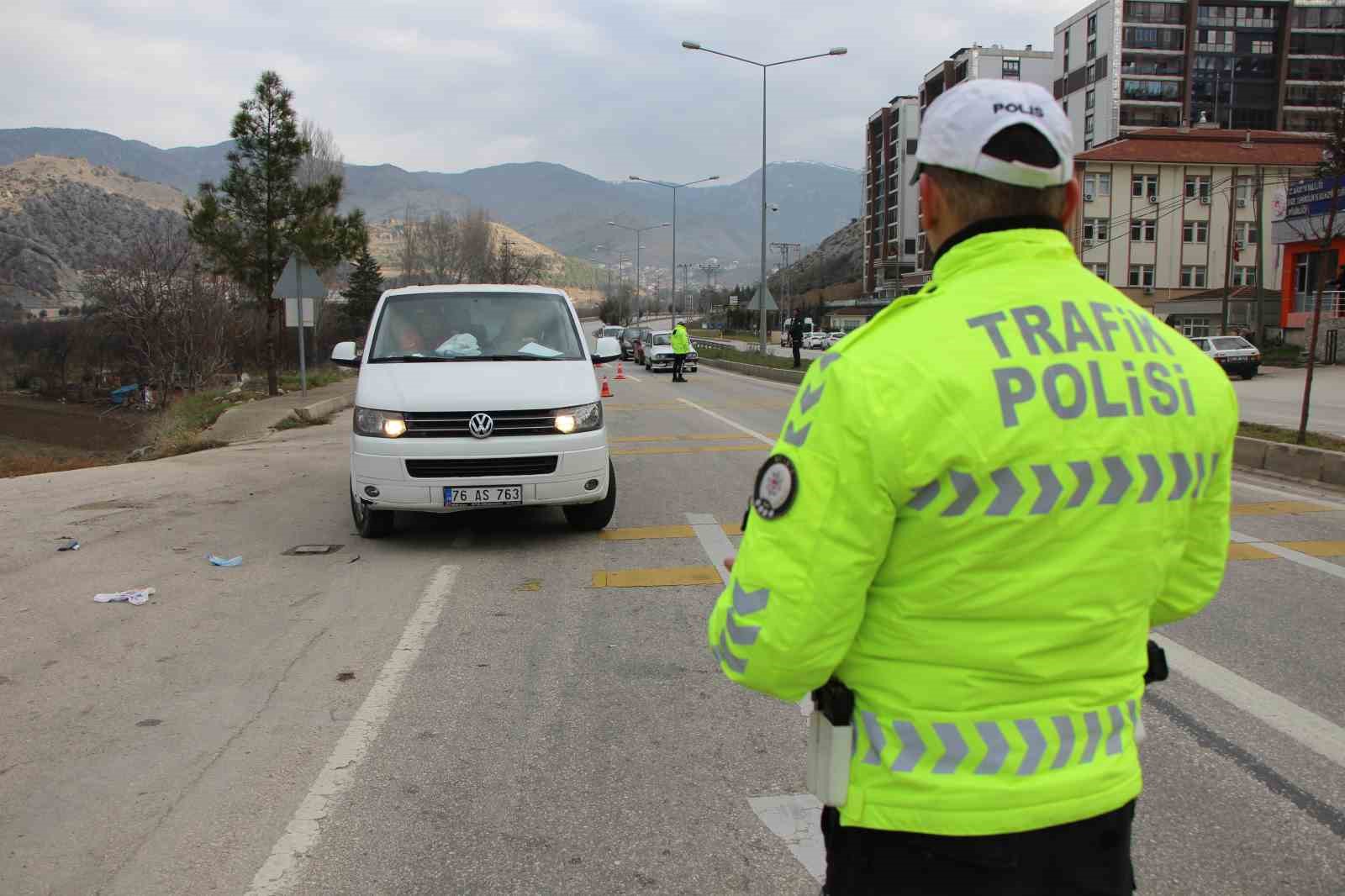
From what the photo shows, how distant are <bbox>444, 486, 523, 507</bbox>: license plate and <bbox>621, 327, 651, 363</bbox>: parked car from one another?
131 ft

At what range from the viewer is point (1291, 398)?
88.4 ft

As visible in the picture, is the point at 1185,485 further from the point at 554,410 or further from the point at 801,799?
the point at 554,410

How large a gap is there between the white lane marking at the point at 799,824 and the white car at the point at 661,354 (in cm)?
3431

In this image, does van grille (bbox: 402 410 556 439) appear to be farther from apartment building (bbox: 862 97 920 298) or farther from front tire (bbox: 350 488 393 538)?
apartment building (bbox: 862 97 920 298)

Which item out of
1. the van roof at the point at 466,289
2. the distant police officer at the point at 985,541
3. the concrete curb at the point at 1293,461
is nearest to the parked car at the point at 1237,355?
the concrete curb at the point at 1293,461

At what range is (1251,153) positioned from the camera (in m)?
77.8

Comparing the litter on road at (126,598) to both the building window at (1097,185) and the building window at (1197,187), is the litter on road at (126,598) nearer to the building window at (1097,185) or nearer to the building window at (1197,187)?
the building window at (1097,185)

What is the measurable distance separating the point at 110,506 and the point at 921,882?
10.1 m

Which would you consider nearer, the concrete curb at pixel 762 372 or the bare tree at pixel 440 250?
the concrete curb at pixel 762 372

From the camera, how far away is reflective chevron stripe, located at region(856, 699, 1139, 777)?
1561mm

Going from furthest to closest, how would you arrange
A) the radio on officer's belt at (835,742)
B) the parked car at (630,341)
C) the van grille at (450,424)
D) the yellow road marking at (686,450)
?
the parked car at (630,341)
the yellow road marking at (686,450)
the van grille at (450,424)
the radio on officer's belt at (835,742)

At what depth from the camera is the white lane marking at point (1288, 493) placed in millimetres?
9867

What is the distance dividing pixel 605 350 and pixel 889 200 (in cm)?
11341

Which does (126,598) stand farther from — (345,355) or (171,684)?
(345,355)
